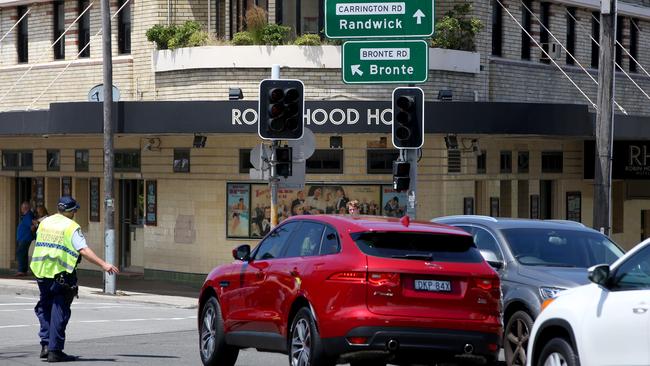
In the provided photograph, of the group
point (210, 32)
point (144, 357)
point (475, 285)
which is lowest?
point (144, 357)

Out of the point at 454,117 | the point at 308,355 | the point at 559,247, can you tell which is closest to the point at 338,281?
the point at 308,355

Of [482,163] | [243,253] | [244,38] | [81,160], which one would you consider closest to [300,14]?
[244,38]

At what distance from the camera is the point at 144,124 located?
29109 millimetres

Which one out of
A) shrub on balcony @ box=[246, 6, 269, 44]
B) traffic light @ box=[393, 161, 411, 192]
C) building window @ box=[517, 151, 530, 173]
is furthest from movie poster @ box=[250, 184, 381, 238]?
traffic light @ box=[393, 161, 411, 192]

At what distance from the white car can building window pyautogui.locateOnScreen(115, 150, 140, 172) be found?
904 inches

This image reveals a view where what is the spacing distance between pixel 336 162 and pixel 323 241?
17390 mm

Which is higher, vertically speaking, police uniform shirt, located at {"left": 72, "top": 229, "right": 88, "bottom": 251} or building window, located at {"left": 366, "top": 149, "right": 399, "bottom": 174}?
building window, located at {"left": 366, "top": 149, "right": 399, "bottom": 174}

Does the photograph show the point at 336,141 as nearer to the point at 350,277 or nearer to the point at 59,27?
the point at 59,27

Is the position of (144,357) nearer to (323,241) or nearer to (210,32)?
(323,241)

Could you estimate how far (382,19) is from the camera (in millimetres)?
23844

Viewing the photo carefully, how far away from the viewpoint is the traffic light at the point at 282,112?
70.6ft

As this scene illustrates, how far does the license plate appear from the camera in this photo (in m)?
12.8

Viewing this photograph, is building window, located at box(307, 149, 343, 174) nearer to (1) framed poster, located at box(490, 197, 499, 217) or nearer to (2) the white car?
(1) framed poster, located at box(490, 197, 499, 217)

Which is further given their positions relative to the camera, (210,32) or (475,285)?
(210,32)
